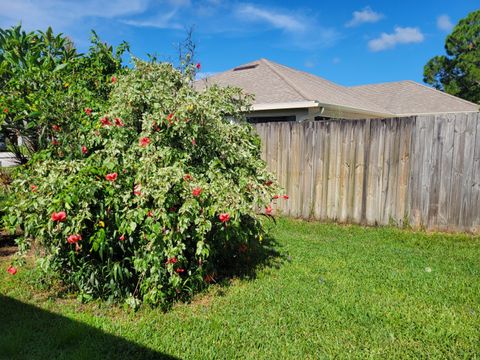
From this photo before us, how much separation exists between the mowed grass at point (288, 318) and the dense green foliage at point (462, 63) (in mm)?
23022

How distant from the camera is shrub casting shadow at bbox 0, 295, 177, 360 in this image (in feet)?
8.70

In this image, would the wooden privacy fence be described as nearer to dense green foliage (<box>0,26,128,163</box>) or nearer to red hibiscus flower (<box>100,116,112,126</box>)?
dense green foliage (<box>0,26,128,163</box>)

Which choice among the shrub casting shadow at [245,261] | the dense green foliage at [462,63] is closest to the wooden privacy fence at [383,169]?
the shrub casting shadow at [245,261]

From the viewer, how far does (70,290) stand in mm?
3748

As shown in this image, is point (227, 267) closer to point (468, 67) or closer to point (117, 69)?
point (117, 69)

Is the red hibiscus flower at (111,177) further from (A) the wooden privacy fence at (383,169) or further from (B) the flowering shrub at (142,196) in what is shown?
(A) the wooden privacy fence at (383,169)

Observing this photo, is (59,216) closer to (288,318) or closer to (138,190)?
(138,190)

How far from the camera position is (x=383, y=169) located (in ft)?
19.7

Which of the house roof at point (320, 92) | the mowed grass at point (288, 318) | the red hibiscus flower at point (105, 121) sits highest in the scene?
the house roof at point (320, 92)

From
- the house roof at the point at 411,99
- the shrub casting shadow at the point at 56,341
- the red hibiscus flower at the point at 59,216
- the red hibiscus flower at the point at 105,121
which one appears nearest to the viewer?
the shrub casting shadow at the point at 56,341

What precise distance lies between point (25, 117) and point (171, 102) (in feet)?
6.10

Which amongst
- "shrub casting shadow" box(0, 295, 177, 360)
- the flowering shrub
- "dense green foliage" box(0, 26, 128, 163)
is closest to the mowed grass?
"shrub casting shadow" box(0, 295, 177, 360)

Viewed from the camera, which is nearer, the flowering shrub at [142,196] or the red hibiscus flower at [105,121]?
the flowering shrub at [142,196]

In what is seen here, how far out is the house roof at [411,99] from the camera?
1559 centimetres
